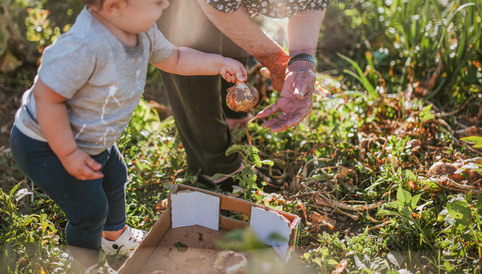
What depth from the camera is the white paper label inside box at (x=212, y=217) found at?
1.52m

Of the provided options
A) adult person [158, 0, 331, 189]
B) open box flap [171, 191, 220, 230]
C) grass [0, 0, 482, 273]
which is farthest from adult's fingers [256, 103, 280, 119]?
open box flap [171, 191, 220, 230]

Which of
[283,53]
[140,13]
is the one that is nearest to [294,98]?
[283,53]

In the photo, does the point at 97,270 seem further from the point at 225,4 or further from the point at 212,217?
the point at 225,4

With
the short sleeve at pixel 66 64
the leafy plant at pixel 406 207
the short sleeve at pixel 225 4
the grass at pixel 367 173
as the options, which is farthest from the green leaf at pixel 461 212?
the short sleeve at pixel 66 64

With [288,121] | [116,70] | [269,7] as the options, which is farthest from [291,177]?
[116,70]

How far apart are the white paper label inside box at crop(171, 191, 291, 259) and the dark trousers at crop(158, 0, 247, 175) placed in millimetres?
331

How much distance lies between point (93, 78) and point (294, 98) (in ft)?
2.65

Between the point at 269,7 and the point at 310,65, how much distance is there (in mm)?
293

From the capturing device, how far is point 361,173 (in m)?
2.09

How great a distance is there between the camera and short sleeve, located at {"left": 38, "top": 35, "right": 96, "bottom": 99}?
1.06 m

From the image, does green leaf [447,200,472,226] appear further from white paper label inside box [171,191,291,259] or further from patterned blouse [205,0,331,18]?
patterned blouse [205,0,331,18]

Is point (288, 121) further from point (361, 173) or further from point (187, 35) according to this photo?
point (361, 173)

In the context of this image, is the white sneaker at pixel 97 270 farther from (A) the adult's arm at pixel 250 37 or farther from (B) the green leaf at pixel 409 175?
(B) the green leaf at pixel 409 175

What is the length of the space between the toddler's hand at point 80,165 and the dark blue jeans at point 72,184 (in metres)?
0.09
